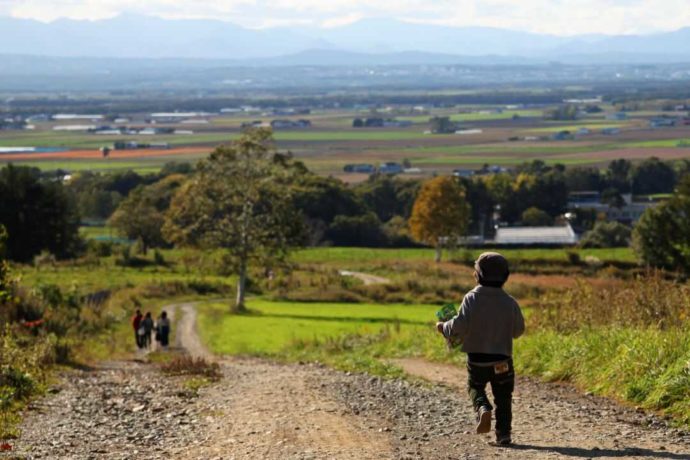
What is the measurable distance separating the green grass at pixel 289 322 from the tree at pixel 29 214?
2230 centimetres

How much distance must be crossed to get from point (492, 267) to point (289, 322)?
2940cm

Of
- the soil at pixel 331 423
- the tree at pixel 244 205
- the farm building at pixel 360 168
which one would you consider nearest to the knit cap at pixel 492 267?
the soil at pixel 331 423

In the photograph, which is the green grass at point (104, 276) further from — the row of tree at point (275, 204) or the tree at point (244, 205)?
the tree at point (244, 205)

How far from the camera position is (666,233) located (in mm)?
62688

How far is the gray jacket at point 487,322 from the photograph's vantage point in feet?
35.2

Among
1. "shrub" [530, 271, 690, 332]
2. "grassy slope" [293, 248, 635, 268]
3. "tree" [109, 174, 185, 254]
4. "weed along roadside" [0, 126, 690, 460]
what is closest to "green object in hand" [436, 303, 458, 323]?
"weed along roadside" [0, 126, 690, 460]

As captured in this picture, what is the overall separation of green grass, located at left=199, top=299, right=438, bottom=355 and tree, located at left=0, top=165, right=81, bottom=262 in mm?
22305

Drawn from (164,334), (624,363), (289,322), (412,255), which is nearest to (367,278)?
(289,322)

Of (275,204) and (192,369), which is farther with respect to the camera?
(275,204)

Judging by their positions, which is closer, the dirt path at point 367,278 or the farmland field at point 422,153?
the dirt path at point 367,278

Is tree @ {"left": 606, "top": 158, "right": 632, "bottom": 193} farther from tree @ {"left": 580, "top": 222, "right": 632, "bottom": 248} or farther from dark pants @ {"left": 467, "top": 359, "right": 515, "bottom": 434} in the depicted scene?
dark pants @ {"left": 467, "top": 359, "right": 515, "bottom": 434}

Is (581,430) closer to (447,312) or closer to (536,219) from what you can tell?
(447,312)

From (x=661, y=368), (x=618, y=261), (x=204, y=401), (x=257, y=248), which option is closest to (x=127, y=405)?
(x=204, y=401)

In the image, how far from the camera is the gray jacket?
1074 centimetres
